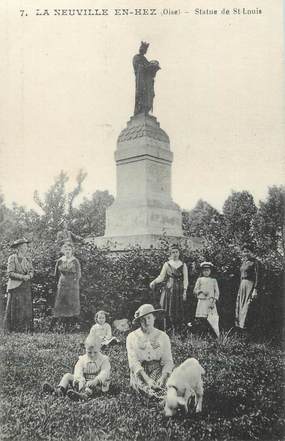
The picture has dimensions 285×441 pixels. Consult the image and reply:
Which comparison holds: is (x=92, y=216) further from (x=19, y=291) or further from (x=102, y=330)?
(x=102, y=330)

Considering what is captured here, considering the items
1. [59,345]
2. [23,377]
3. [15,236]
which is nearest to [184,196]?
[15,236]

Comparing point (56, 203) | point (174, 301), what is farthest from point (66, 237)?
point (174, 301)

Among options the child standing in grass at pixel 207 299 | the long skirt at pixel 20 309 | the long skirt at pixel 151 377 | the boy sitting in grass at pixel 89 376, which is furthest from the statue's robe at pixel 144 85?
the long skirt at pixel 151 377

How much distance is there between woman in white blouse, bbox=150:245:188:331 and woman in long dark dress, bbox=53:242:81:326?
4.08ft

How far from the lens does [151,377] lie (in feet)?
14.4

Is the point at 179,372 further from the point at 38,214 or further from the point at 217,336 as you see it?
the point at 38,214

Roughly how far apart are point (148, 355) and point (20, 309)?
2.81 meters

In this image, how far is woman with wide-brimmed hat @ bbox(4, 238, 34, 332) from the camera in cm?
648

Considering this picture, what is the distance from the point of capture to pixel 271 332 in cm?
600

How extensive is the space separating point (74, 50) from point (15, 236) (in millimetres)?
3909

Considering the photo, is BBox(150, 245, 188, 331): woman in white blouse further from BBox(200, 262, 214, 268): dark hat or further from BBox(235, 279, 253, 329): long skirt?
BBox(235, 279, 253, 329): long skirt

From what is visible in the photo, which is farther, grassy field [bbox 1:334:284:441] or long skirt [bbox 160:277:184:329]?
long skirt [bbox 160:277:184:329]

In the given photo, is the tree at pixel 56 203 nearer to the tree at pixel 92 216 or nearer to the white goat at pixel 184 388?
the tree at pixel 92 216

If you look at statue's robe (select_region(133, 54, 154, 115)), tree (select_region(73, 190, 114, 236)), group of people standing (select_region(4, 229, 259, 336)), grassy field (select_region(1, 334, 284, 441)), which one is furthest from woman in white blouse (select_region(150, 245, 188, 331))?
tree (select_region(73, 190, 114, 236))
